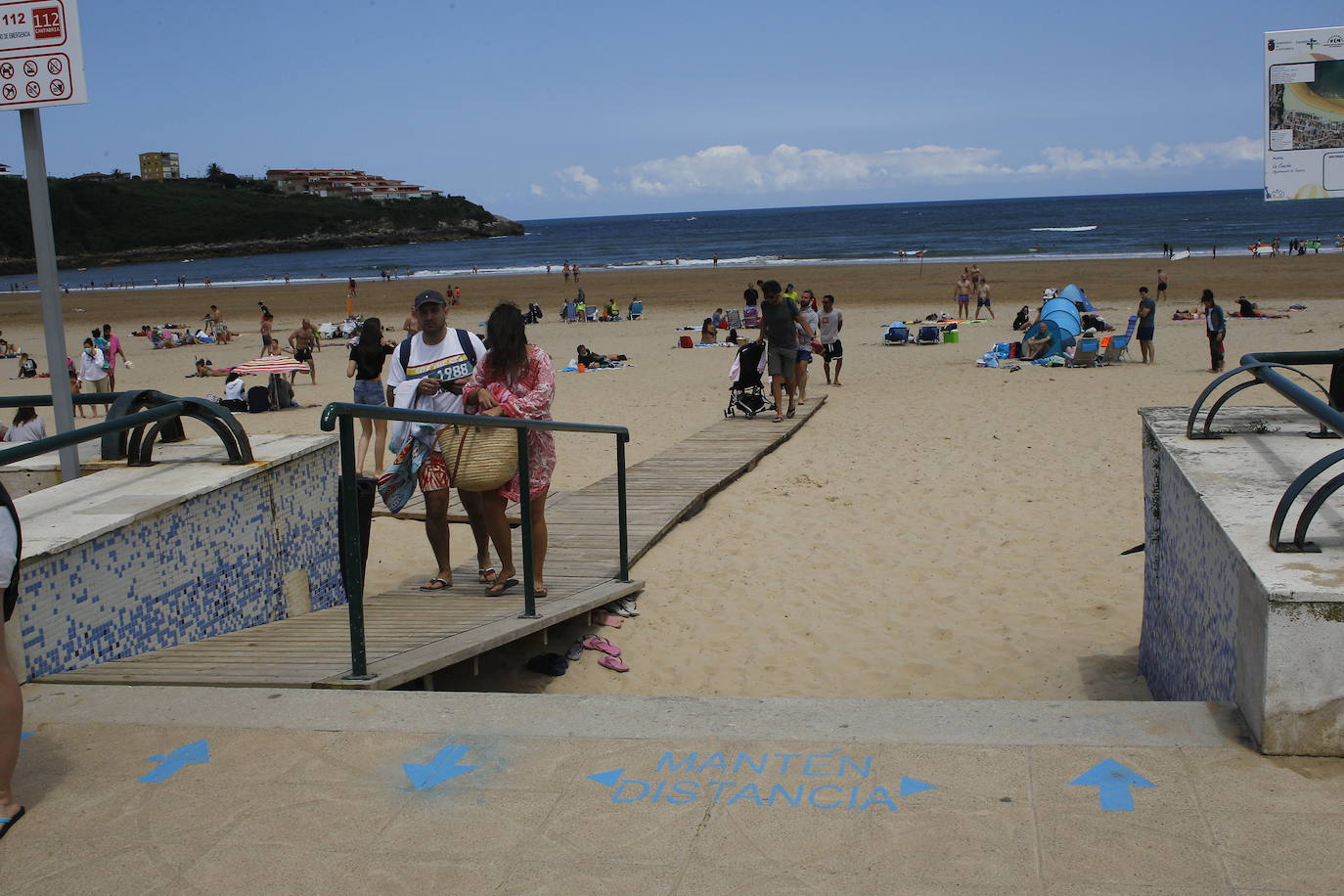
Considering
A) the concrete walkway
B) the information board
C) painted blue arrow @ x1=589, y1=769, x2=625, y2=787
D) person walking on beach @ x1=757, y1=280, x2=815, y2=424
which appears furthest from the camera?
person walking on beach @ x1=757, y1=280, x2=815, y2=424

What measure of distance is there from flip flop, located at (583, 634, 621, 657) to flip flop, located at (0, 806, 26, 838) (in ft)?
9.88

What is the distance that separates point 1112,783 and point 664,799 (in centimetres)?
112

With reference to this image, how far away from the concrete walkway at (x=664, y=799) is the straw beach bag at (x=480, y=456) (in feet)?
5.69

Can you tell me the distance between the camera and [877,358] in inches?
739

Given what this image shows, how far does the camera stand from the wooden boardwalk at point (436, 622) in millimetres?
3920

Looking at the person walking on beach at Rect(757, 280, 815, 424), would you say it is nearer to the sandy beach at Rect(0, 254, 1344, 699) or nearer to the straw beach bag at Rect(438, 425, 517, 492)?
the sandy beach at Rect(0, 254, 1344, 699)

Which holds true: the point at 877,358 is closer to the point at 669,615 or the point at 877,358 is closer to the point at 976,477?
the point at 976,477

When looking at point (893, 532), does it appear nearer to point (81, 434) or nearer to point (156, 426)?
point (156, 426)

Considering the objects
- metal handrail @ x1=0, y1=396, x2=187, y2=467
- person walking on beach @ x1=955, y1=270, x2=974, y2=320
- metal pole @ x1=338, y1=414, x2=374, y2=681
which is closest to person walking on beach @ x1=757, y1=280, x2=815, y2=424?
metal handrail @ x1=0, y1=396, x2=187, y2=467

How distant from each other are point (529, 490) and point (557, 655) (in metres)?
0.90

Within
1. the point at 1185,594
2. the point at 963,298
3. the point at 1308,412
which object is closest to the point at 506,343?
the point at 1185,594

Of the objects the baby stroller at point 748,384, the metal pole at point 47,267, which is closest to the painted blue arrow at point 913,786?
the metal pole at point 47,267

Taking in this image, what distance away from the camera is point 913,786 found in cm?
A: 285

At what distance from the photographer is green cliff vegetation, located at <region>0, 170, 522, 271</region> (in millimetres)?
107688
